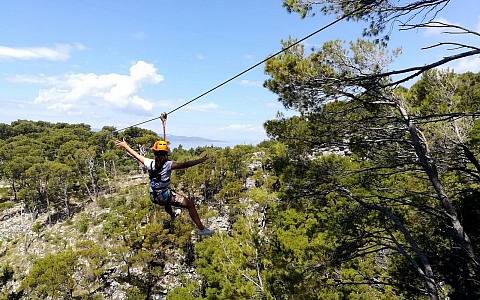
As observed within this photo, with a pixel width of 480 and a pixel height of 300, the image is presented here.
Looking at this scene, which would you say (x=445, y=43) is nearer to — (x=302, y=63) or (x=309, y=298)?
(x=302, y=63)

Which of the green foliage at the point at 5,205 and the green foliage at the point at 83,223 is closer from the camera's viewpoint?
the green foliage at the point at 83,223

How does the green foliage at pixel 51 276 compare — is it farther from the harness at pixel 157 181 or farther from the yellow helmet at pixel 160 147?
the yellow helmet at pixel 160 147

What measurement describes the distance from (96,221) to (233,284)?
25328mm

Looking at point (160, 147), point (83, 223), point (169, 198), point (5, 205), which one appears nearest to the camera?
point (160, 147)

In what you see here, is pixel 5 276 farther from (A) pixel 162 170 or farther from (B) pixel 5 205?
(B) pixel 5 205

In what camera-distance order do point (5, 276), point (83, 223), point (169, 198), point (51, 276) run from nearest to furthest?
1. point (169, 198)
2. point (5, 276)
3. point (51, 276)
4. point (83, 223)

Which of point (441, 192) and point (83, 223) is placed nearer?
point (441, 192)

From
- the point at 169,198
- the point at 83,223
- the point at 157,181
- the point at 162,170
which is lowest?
the point at 83,223

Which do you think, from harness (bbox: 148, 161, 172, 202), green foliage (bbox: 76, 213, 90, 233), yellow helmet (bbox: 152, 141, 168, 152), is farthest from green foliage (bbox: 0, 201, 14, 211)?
yellow helmet (bbox: 152, 141, 168, 152)

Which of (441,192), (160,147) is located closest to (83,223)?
(160,147)

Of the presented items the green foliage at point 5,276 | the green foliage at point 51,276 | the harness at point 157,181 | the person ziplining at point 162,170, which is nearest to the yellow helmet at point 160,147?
the person ziplining at point 162,170

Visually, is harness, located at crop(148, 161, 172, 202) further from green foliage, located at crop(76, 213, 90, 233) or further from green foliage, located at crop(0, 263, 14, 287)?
green foliage, located at crop(76, 213, 90, 233)

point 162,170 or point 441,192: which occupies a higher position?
point 162,170

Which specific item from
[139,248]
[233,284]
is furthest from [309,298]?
[139,248]
